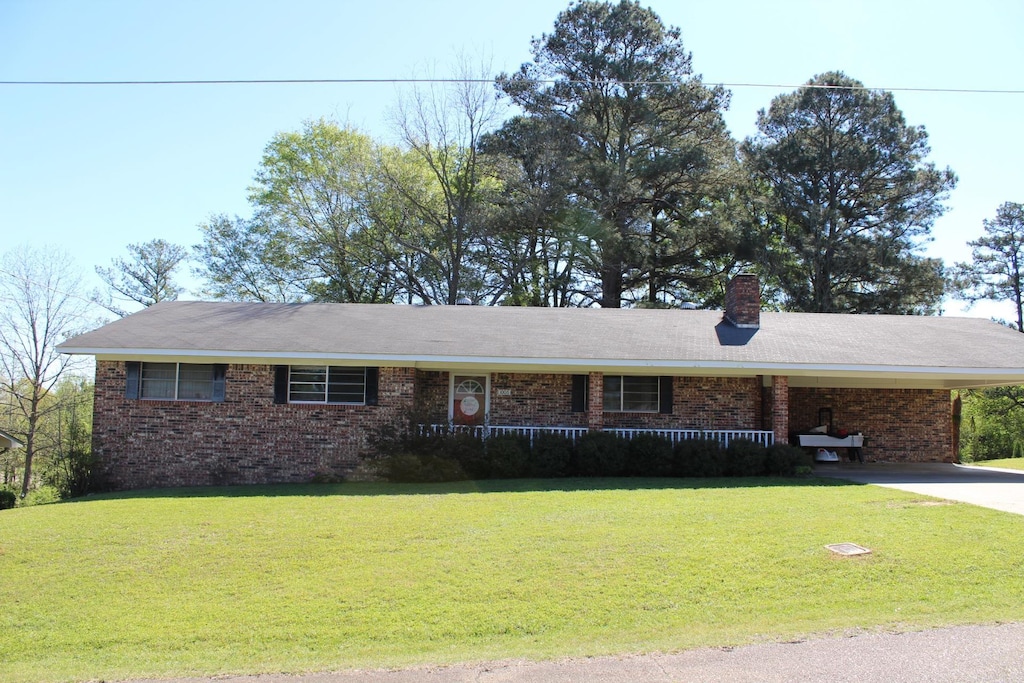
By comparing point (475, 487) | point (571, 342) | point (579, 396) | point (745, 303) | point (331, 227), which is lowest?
point (475, 487)

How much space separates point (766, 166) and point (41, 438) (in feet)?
109

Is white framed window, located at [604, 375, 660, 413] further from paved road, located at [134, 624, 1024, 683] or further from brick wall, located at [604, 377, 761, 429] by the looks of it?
paved road, located at [134, 624, 1024, 683]

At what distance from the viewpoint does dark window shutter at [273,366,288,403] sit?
56.7 ft

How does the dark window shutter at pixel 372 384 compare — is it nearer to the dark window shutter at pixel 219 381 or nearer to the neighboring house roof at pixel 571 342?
the neighboring house roof at pixel 571 342

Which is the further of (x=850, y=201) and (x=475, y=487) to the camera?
(x=850, y=201)

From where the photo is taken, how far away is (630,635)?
21.2ft

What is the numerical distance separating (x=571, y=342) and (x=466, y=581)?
10739 millimetres

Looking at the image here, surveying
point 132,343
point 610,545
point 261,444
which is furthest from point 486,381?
point 610,545

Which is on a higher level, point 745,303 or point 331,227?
point 331,227

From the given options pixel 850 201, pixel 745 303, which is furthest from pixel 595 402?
pixel 850 201

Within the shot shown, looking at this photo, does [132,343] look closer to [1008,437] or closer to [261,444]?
[261,444]

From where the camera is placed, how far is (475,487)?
14.1 metres

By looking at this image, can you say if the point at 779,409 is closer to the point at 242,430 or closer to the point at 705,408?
the point at 705,408

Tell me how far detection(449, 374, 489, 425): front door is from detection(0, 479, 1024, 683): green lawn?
6933mm
